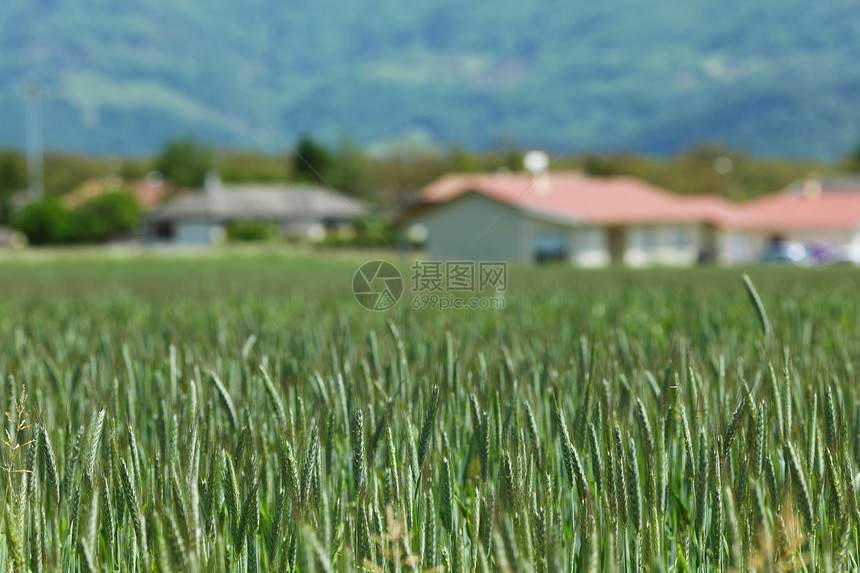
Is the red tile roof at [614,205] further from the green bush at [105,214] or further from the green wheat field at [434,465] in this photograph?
the green bush at [105,214]

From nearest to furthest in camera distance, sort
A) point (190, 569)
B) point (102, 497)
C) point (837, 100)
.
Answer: point (190, 569), point (102, 497), point (837, 100)

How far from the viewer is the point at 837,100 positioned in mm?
41875

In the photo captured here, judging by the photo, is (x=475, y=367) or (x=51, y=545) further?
(x=475, y=367)

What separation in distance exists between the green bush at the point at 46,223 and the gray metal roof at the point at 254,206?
1398 cm

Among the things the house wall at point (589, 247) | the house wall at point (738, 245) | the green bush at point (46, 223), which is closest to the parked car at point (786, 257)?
the house wall at point (589, 247)

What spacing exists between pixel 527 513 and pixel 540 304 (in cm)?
491

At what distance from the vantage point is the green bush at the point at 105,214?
2552 inches

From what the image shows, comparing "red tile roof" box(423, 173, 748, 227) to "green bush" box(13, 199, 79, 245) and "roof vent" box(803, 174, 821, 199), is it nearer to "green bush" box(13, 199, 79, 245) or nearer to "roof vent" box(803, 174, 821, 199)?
"roof vent" box(803, 174, 821, 199)

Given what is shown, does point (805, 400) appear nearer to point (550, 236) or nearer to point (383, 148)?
point (383, 148)

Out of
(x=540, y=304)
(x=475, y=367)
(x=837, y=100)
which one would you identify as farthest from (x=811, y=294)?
(x=837, y=100)

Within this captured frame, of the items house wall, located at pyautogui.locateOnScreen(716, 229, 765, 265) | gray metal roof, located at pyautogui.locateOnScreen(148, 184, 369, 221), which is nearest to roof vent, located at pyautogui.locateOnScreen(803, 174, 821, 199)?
house wall, located at pyautogui.locateOnScreen(716, 229, 765, 265)

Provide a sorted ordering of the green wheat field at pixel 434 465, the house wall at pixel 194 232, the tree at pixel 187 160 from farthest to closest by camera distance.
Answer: the tree at pixel 187 160 → the house wall at pixel 194 232 → the green wheat field at pixel 434 465

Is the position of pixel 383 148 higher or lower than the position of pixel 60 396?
higher

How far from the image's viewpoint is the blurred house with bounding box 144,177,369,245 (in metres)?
76.6
